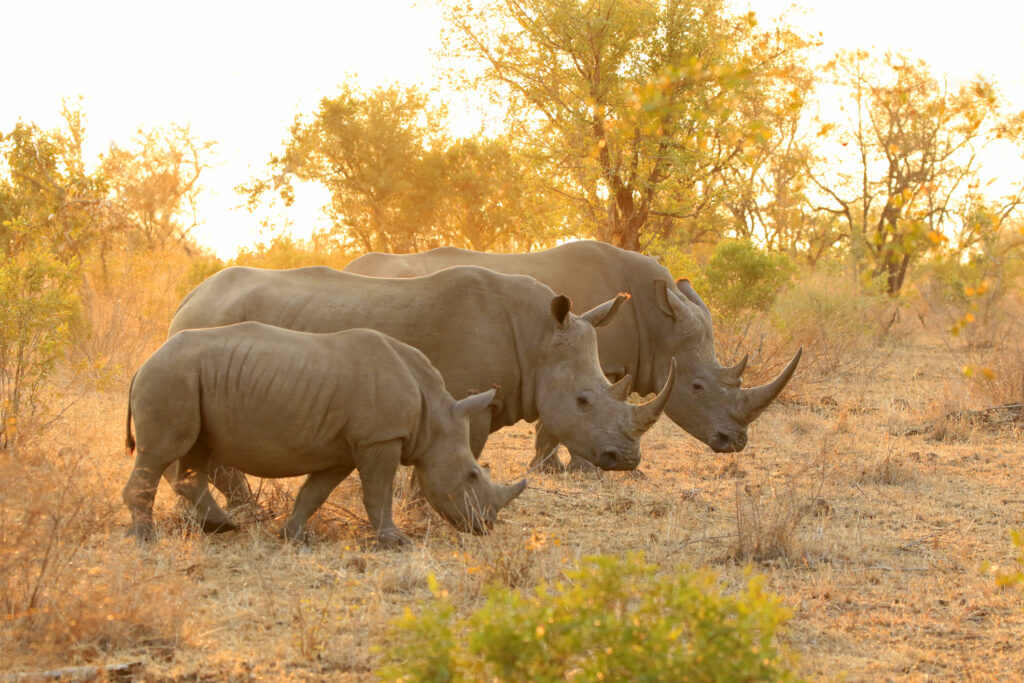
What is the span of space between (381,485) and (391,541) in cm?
34

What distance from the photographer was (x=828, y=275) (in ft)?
86.7

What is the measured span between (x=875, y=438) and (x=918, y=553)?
441cm

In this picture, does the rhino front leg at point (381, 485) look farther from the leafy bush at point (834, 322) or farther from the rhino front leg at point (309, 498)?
the leafy bush at point (834, 322)

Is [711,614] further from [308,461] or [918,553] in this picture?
[918,553]

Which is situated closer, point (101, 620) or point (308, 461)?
point (101, 620)

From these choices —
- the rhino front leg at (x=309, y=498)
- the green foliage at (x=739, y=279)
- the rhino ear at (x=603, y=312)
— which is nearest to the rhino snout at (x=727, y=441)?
the rhino ear at (x=603, y=312)

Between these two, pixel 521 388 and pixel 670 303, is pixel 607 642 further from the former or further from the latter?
pixel 670 303

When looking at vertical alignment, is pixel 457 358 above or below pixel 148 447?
above

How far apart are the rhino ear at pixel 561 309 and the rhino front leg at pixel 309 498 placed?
5.76 feet

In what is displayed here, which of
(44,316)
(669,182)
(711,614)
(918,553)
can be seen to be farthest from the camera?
(669,182)

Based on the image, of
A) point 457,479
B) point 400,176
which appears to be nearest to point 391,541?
point 457,479

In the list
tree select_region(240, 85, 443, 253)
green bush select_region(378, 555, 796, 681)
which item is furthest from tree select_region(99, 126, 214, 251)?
green bush select_region(378, 555, 796, 681)

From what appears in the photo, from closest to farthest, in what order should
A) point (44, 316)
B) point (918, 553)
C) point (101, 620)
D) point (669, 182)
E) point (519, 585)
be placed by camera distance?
point (101, 620), point (519, 585), point (918, 553), point (44, 316), point (669, 182)

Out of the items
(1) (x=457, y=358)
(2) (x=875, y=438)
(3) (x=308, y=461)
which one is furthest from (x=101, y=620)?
(2) (x=875, y=438)
